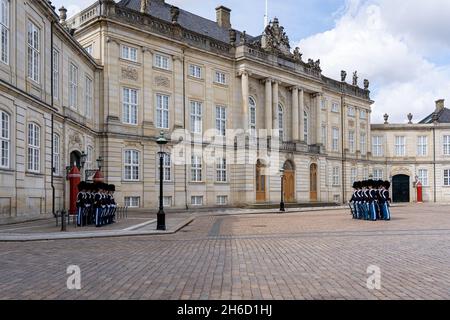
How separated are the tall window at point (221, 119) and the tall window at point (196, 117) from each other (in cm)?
210

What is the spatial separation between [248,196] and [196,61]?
12.0m

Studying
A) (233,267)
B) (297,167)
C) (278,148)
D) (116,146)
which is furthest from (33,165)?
(297,167)

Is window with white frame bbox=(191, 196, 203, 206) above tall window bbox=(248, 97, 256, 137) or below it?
below

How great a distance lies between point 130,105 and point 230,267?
26001 mm

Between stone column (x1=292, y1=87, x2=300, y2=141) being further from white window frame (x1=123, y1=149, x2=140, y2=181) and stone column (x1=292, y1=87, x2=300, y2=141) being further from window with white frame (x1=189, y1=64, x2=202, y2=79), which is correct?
white window frame (x1=123, y1=149, x2=140, y2=181)

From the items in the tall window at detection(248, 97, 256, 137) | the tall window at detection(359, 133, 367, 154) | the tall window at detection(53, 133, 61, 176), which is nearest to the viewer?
the tall window at detection(53, 133, 61, 176)

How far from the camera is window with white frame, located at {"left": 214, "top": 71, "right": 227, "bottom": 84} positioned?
40906 mm

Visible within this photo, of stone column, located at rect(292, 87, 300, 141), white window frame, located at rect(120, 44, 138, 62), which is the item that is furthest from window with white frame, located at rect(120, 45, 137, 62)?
stone column, located at rect(292, 87, 300, 141)

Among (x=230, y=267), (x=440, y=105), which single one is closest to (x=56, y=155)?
(x=230, y=267)

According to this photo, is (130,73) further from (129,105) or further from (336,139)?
(336,139)

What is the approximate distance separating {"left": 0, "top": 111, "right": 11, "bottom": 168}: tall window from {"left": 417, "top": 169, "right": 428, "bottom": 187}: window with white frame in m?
54.3

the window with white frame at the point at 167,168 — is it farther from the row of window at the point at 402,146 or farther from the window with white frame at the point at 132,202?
the row of window at the point at 402,146

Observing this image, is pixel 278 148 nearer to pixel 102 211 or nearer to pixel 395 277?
pixel 102 211

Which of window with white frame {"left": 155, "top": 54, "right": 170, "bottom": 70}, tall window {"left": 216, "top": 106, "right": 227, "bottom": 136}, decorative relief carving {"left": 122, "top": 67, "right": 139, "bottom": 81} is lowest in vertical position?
tall window {"left": 216, "top": 106, "right": 227, "bottom": 136}
